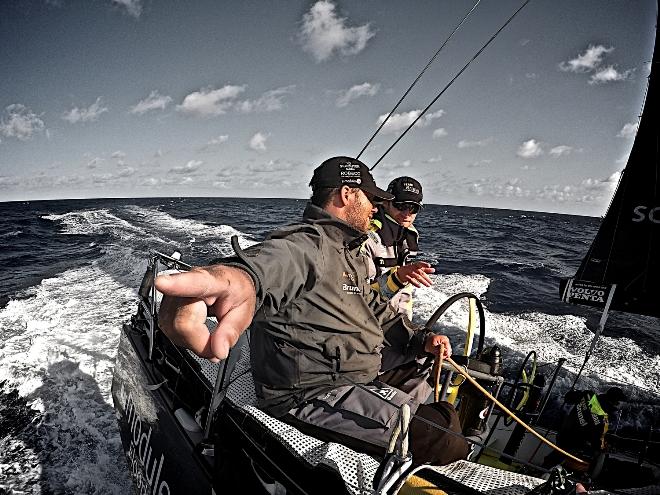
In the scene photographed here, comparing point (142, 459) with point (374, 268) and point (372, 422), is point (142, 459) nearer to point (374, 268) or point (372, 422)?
point (372, 422)

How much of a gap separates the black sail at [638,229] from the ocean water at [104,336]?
1.47 metres

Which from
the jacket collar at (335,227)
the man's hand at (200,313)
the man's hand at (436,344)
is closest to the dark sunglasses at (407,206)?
the man's hand at (436,344)

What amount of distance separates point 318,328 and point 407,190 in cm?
248

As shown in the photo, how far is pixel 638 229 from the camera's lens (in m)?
3.53

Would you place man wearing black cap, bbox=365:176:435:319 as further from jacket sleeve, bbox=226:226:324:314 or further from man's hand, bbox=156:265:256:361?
man's hand, bbox=156:265:256:361

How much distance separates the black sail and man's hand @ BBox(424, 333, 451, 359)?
2.42 metres

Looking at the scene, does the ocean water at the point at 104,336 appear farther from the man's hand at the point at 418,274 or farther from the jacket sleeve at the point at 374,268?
the man's hand at the point at 418,274

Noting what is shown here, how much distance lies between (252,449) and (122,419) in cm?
213

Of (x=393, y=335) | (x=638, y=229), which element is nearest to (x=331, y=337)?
(x=393, y=335)

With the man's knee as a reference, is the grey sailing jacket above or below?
above

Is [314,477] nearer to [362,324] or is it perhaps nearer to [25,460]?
[362,324]

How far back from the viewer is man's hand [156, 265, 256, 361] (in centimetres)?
78

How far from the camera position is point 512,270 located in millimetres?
12531

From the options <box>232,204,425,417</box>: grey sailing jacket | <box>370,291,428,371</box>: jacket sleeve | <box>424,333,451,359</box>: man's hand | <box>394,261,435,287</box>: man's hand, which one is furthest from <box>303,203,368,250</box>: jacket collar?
<box>394,261,435,287</box>: man's hand
